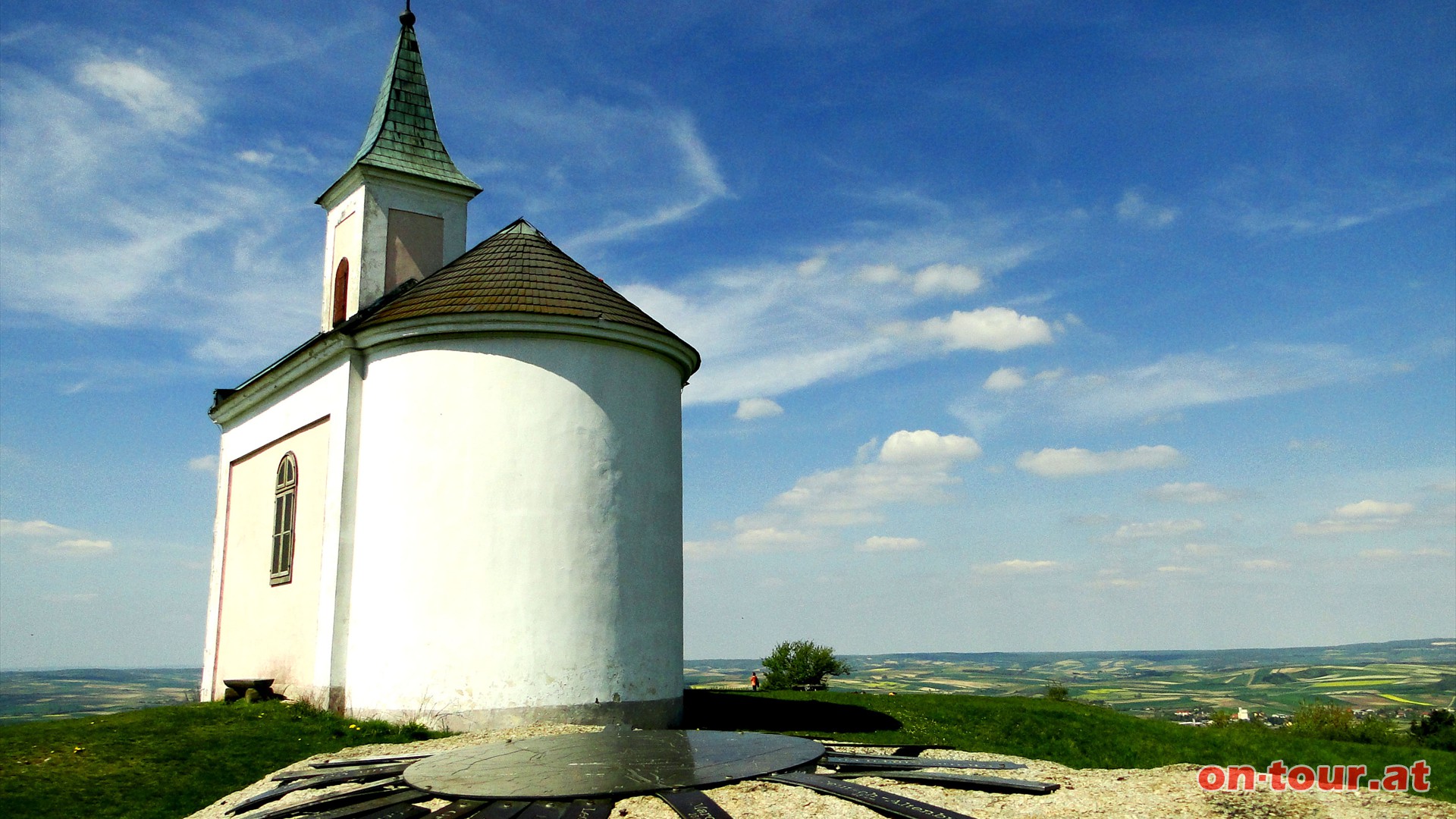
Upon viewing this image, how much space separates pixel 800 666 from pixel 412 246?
2019 cm

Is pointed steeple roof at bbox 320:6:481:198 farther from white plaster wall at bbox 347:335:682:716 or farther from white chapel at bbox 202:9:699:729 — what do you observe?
white plaster wall at bbox 347:335:682:716

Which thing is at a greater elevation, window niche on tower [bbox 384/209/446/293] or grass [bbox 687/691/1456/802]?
window niche on tower [bbox 384/209/446/293]

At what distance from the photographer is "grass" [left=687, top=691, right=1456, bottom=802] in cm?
1416

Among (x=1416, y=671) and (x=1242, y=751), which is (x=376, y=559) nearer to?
(x=1242, y=751)

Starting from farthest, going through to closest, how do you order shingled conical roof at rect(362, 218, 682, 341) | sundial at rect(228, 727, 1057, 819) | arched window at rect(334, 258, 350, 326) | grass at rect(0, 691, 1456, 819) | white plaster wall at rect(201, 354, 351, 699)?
arched window at rect(334, 258, 350, 326)
white plaster wall at rect(201, 354, 351, 699)
shingled conical roof at rect(362, 218, 682, 341)
grass at rect(0, 691, 1456, 819)
sundial at rect(228, 727, 1057, 819)

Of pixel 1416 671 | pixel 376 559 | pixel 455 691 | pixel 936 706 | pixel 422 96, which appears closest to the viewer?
pixel 455 691

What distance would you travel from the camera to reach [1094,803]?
6867 mm

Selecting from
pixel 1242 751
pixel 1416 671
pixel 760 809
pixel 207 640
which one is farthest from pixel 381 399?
pixel 1416 671

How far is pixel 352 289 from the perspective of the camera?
66.4 feet

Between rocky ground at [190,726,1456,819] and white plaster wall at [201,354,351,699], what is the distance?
9.06 m

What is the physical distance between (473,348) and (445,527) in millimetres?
2681

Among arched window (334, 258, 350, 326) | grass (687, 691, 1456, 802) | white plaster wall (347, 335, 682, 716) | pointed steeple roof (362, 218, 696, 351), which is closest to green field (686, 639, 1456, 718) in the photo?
grass (687, 691, 1456, 802)

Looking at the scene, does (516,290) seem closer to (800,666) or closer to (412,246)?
(412,246)

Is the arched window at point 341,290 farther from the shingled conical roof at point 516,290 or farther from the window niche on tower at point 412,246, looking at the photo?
the shingled conical roof at point 516,290
